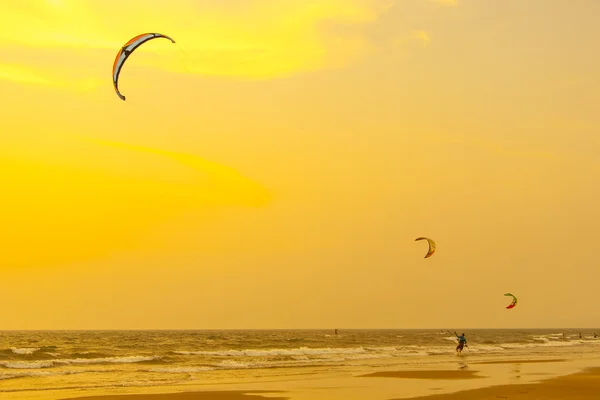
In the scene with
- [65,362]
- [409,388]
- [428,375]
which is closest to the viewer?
[409,388]

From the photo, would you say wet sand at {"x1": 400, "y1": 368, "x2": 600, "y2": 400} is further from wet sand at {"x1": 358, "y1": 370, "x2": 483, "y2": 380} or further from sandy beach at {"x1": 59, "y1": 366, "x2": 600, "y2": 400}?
wet sand at {"x1": 358, "y1": 370, "x2": 483, "y2": 380}

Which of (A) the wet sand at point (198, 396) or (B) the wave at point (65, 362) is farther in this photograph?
(B) the wave at point (65, 362)

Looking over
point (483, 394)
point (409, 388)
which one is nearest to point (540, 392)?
point (483, 394)

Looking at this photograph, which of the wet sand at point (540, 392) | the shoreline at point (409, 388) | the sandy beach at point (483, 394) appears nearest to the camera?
the sandy beach at point (483, 394)

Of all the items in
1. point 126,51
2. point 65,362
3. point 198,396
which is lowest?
point 198,396

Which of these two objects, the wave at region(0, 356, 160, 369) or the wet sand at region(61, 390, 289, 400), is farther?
the wave at region(0, 356, 160, 369)

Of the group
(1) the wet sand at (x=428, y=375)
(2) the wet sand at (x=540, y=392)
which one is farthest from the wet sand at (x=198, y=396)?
(1) the wet sand at (x=428, y=375)

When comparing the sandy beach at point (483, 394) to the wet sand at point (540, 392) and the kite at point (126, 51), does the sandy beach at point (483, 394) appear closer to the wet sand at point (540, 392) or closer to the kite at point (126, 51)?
the wet sand at point (540, 392)

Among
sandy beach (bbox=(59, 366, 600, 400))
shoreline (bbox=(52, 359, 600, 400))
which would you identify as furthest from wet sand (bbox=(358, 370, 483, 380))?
sandy beach (bbox=(59, 366, 600, 400))

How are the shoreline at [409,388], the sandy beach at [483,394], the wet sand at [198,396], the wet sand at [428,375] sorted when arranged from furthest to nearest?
the wet sand at [428,375] → the shoreline at [409,388] → the sandy beach at [483,394] → the wet sand at [198,396]

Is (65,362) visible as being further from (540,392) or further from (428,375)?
(540,392)

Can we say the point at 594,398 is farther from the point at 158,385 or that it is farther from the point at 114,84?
the point at 114,84

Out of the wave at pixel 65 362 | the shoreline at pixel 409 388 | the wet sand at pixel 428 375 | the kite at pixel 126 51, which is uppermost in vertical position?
the kite at pixel 126 51

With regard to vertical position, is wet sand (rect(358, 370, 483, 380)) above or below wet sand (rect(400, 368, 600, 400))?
above
